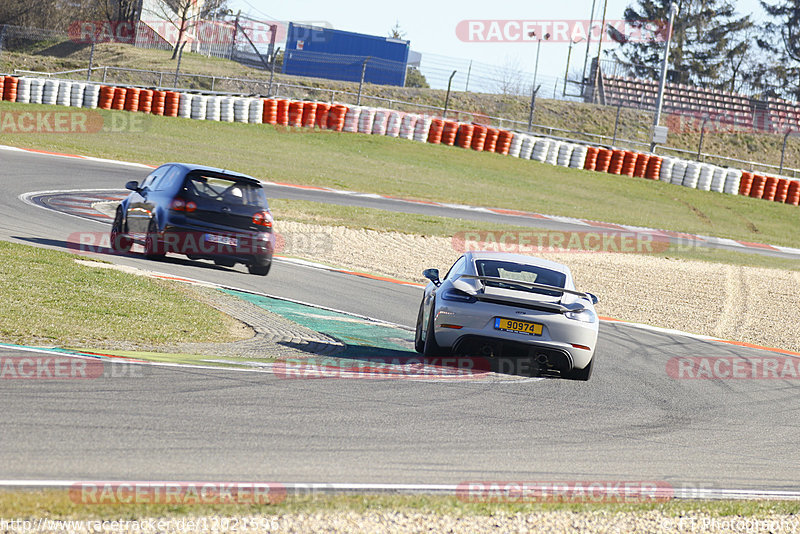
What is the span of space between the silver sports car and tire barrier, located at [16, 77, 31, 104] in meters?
26.4

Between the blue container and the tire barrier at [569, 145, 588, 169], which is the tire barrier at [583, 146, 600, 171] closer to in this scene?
the tire barrier at [569, 145, 588, 169]

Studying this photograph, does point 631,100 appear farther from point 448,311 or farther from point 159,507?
point 159,507

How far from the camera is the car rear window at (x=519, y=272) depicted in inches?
386

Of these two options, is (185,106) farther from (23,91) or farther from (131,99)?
(23,91)

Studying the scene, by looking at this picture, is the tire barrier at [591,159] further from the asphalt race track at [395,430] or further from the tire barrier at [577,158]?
the asphalt race track at [395,430]

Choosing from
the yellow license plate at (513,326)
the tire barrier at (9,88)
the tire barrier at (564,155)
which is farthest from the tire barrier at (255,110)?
the yellow license plate at (513,326)

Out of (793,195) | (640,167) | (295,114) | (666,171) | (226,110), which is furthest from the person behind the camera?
(666,171)

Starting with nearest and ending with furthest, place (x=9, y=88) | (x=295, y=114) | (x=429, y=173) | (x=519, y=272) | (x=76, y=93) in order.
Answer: (x=519, y=272) → (x=9, y=88) → (x=76, y=93) → (x=429, y=173) → (x=295, y=114)

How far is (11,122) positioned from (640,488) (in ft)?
91.9

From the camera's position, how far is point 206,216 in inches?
519

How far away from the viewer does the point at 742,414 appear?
902 cm

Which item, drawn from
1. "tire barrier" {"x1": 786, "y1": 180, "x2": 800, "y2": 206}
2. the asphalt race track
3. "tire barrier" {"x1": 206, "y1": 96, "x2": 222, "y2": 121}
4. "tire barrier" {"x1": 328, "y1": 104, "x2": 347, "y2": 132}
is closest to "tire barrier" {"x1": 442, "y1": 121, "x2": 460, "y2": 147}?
"tire barrier" {"x1": 328, "y1": 104, "x2": 347, "y2": 132}

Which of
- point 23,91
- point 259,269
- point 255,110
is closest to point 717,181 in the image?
point 255,110

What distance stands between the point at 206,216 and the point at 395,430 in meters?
7.17
